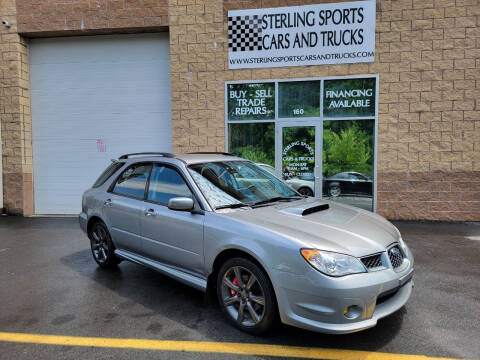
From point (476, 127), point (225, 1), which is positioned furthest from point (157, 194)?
point (476, 127)

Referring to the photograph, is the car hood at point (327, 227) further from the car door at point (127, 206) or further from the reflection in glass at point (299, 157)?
the reflection in glass at point (299, 157)

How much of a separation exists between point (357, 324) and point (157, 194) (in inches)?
102

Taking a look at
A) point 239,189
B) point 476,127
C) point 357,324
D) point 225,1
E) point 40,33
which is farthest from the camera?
point 40,33

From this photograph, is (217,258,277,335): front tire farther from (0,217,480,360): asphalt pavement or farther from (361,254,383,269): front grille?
(361,254,383,269): front grille

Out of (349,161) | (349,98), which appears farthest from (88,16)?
(349,161)

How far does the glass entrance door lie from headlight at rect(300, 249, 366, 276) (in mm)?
6291

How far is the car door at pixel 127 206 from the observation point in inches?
180

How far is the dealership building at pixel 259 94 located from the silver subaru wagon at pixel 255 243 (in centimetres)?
337

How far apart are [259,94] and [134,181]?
5.38 meters

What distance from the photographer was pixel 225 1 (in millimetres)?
9352

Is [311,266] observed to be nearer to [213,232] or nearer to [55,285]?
[213,232]

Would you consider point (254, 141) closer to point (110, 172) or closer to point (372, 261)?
point (110, 172)

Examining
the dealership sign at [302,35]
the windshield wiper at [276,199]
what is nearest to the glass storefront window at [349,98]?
the dealership sign at [302,35]

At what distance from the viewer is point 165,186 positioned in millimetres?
4371
